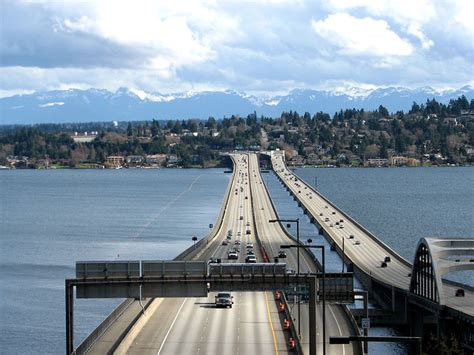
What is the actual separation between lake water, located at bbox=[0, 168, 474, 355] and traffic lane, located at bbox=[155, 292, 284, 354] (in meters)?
6.04

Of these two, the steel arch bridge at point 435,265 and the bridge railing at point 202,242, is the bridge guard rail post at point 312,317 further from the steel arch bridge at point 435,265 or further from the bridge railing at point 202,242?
the bridge railing at point 202,242

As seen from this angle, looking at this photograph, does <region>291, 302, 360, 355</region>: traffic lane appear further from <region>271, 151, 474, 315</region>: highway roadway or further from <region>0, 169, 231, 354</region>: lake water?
<region>0, 169, 231, 354</region>: lake water

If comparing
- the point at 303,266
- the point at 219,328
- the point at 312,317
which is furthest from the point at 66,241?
the point at 312,317

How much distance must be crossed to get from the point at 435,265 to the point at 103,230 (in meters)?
66.2

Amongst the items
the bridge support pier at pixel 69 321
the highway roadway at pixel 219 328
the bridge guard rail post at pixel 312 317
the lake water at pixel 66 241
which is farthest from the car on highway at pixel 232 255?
the bridge support pier at pixel 69 321

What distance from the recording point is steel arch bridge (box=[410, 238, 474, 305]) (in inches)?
2314

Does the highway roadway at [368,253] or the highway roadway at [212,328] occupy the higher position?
the highway roadway at [212,328]

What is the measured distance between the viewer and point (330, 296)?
49156 mm

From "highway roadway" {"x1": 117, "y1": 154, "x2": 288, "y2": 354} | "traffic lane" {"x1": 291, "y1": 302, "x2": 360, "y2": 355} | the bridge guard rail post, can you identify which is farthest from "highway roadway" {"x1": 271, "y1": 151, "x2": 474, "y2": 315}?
the bridge guard rail post

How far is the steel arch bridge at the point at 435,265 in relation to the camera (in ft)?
193

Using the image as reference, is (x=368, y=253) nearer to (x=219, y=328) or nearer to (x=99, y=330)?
(x=219, y=328)

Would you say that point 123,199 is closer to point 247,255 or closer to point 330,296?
point 247,255

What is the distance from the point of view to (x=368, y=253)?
92.1 m

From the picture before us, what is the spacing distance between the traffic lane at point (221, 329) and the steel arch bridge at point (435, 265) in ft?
26.4
